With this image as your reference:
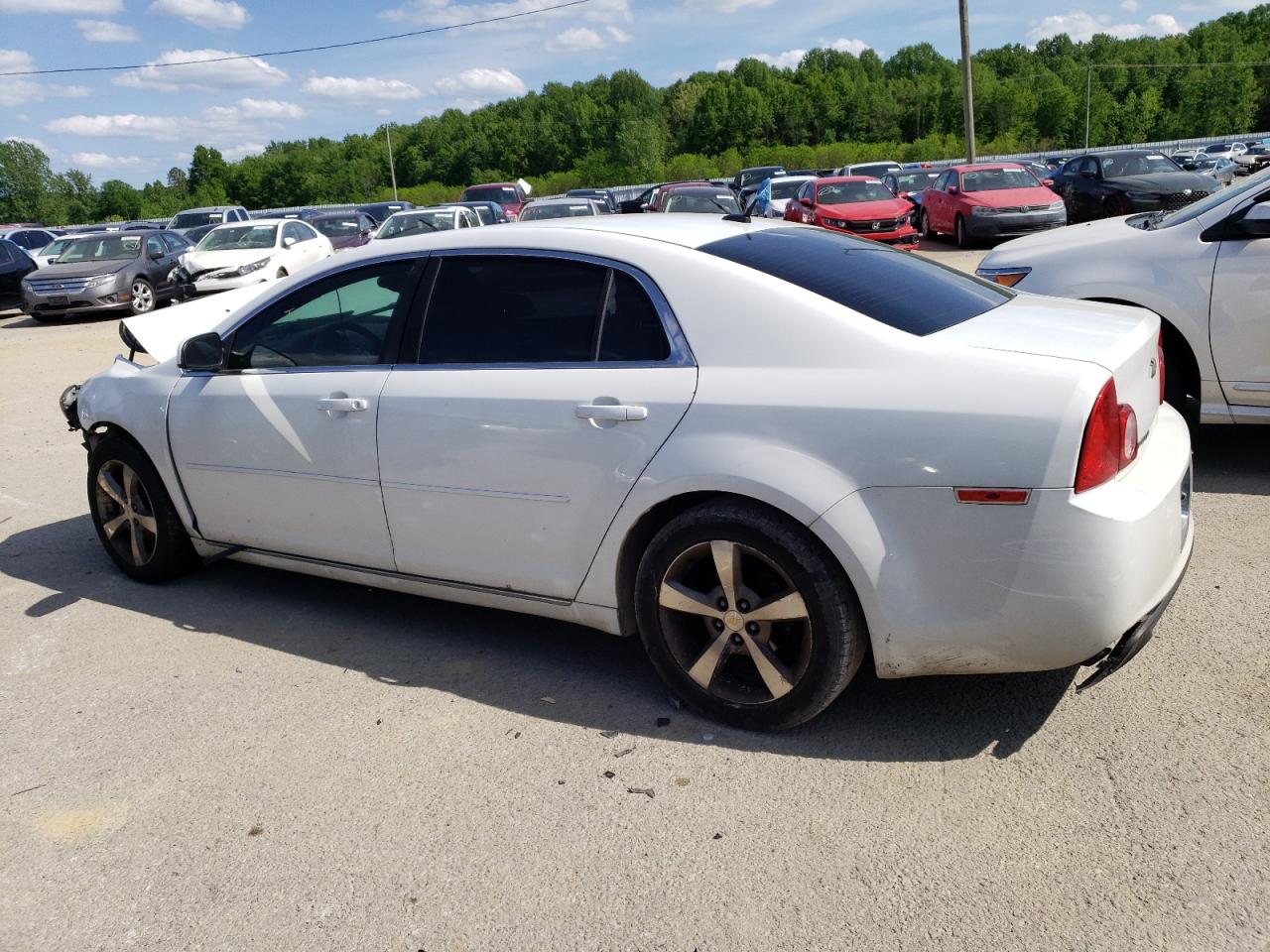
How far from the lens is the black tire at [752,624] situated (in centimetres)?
306

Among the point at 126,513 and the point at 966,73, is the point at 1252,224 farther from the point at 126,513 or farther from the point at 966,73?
the point at 966,73

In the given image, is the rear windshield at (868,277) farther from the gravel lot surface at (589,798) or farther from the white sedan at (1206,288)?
the white sedan at (1206,288)

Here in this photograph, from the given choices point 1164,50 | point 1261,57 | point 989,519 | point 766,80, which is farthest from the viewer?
point 766,80

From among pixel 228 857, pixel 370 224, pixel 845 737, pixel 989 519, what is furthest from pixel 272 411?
pixel 370 224

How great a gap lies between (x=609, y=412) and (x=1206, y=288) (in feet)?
12.1

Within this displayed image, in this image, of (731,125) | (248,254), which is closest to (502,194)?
(248,254)

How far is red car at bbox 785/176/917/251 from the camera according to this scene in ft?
68.9

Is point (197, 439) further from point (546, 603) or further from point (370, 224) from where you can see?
point (370, 224)

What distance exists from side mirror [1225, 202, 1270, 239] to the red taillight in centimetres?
302

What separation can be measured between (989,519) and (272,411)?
2.77m

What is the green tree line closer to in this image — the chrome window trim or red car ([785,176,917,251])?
red car ([785,176,917,251])

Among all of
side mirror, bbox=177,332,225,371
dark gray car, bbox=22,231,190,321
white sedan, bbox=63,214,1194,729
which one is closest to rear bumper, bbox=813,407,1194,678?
white sedan, bbox=63,214,1194,729

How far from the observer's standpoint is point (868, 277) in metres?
3.55

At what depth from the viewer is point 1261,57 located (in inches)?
4058
